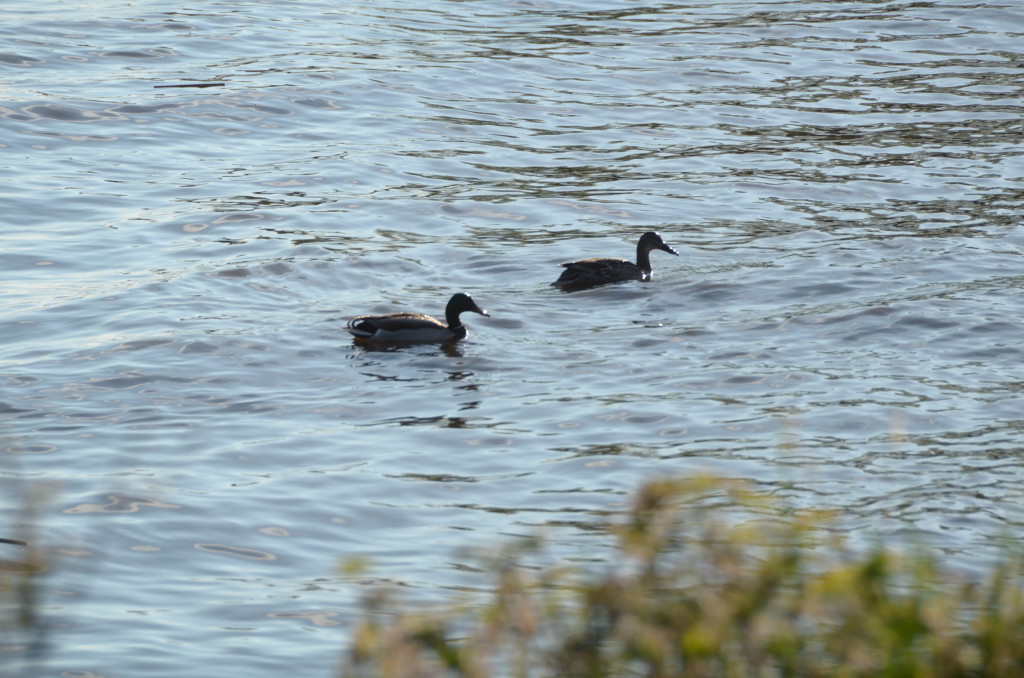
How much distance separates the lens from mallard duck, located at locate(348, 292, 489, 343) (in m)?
13.2

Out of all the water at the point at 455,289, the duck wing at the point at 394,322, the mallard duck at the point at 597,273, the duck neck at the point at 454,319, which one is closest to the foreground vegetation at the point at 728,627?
the water at the point at 455,289

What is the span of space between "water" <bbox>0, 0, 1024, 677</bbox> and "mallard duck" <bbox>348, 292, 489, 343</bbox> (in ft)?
0.68

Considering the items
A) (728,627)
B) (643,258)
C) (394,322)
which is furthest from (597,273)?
(728,627)

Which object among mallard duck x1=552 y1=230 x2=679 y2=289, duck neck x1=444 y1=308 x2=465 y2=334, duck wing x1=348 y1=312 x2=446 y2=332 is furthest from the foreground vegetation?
mallard duck x1=552 y1=230 x2=679 y2=289

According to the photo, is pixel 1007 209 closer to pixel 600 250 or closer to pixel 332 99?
pixel 600 250

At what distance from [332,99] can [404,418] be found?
494 inches

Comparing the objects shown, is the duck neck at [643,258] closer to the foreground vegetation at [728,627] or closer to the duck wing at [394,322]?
the duck wing at [394,322]

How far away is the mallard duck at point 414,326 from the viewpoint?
1325 cm

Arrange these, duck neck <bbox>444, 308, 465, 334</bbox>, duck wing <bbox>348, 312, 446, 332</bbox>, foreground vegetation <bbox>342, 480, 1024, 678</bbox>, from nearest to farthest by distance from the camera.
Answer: foreground vegetation <bbox>342, 480, 1024, 678</bbox> → duck wing <bbox>348, 312, 446, 332</bbox> → duck neck <bbox>444, 308, 465, 334</bbox>

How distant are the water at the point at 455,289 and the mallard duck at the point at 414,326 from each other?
0.21 meters

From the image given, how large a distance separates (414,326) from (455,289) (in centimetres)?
211

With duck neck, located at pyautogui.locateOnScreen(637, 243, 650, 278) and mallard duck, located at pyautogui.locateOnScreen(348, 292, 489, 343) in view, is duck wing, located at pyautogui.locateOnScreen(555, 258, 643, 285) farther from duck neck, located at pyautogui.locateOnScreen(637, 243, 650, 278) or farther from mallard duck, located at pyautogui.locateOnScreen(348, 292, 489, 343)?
mallard duck, located at pyautogui.locateOnScreen(348, 292, 489, 343)

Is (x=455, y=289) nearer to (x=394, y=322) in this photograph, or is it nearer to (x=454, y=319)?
(x=454, y=319)

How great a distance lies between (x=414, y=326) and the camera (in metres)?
13.5
